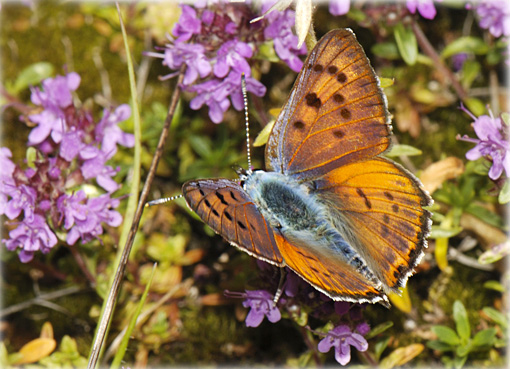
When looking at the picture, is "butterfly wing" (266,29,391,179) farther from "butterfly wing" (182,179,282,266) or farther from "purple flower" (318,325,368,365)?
"purple flower" (318,325,368,365)

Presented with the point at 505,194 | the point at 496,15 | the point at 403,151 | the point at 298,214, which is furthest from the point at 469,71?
the point at 298,214

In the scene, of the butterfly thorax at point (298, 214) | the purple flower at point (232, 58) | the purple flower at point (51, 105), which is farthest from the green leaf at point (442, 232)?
the purple flower at point (51, 105)

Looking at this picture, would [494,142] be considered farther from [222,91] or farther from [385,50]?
[222,91]

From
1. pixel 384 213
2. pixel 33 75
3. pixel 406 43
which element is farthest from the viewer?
pixel 33 75

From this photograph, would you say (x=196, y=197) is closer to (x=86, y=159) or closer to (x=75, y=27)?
(x=86, y=159)

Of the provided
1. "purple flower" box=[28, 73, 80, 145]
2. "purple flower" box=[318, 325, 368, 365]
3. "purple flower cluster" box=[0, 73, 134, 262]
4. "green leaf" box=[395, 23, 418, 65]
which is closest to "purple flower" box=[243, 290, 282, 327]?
"purple flower" box=[318, 325, 368, 365]

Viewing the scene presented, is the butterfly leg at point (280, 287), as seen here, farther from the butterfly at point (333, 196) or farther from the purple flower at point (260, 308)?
the butterfly at point (333, 196)

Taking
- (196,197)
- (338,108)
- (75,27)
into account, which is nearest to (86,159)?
(196,197)
